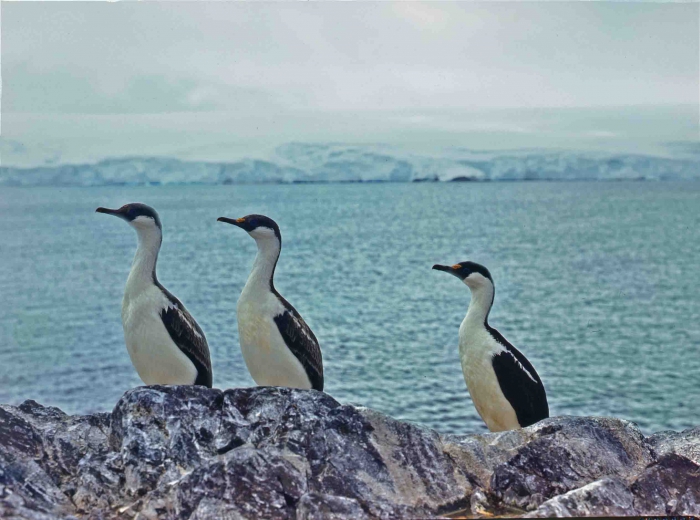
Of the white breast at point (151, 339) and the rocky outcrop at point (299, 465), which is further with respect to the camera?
the white breast at point (151, 339)

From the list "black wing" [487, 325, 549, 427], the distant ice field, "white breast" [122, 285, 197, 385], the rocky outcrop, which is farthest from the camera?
the distant ice field

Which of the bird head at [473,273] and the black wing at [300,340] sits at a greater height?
the bird head at [473,273]

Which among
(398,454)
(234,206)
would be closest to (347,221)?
(234,206)

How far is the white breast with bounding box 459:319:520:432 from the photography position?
4867mm

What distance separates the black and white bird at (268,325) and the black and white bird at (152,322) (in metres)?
0.28

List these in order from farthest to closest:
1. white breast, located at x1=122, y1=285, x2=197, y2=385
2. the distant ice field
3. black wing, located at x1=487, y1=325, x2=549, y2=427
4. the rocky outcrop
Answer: the distant ice field
black wing, located at x1=487, y1=325, x2=549, y2=427
white breast, located at x1=122, y1=285, x2=197, y2=385
the rocky outcrop

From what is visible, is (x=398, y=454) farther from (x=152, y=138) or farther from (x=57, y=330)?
(x=57, y=330)

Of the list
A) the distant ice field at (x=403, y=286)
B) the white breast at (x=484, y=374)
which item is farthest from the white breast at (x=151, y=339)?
the distant ice field at (x=403, y=286)

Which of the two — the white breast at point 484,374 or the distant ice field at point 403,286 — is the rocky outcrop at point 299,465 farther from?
the distant ice field at point 403,286

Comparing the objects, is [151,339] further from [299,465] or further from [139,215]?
[299,465]

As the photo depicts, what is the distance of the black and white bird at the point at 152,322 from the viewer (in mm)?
4602

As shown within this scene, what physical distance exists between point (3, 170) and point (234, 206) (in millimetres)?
2543

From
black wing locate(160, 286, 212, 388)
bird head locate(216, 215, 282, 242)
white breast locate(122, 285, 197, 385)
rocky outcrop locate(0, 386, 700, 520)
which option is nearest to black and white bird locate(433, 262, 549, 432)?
rocky outcrop locate(0, 386, 700, 520)

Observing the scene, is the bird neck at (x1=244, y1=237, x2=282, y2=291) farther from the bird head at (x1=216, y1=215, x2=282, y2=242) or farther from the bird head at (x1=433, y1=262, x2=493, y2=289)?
the bird head at (x1=433, y1=262, x2=493, y2=289)
